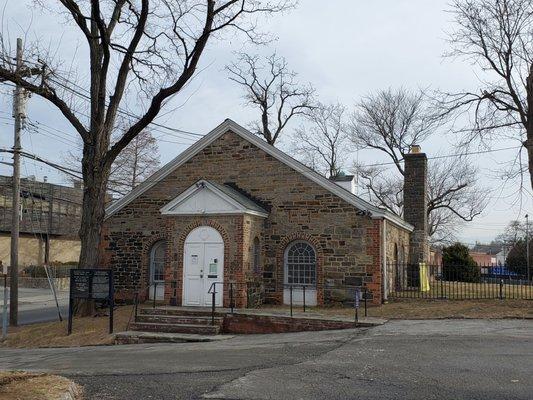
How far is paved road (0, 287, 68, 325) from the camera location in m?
23.1

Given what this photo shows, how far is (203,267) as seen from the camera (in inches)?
740

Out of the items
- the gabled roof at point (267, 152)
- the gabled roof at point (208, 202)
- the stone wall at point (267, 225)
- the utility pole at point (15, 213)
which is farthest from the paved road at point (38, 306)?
the gabled roof at point (208, 202)

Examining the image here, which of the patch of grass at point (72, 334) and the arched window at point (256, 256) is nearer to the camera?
the patch of grass at point (72, 334)

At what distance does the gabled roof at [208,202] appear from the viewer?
18469mm

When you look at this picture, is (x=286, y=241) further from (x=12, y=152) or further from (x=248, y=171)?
(x=12, y=152)

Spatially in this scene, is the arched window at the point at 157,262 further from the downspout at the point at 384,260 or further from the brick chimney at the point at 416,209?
the brick chimney at the point at 416,209

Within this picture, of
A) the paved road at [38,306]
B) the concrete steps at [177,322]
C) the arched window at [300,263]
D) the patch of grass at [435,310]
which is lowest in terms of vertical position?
the paved road at [38,306]

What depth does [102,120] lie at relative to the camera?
1909cm

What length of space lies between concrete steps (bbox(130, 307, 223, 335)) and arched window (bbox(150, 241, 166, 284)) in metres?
4.65

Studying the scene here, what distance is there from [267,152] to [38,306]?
15.5 metres

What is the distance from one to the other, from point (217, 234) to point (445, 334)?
27.3ft

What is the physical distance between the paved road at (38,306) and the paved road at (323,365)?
885 cm

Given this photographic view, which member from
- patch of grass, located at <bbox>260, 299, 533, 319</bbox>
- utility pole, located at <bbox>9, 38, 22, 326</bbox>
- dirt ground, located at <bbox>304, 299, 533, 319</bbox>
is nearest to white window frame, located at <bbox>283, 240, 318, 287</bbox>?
patch of grass, located at <bbox>260, 299, 533, 319</bbox>

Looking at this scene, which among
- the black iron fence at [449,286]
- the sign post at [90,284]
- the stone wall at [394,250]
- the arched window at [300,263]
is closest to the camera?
the sign post at [90,284]
